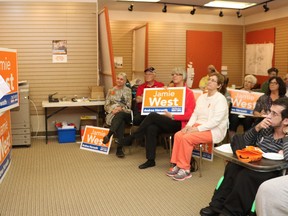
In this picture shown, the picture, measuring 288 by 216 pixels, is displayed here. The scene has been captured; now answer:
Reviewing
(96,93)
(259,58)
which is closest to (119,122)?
(96,93)

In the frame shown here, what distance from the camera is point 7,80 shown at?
2.99 metres

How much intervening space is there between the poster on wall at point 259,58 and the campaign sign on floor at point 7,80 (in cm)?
680

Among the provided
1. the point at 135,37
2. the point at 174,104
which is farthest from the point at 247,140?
the point at 135,37

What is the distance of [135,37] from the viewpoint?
27.9 feet

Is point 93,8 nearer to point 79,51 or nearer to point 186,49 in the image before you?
point 79,51

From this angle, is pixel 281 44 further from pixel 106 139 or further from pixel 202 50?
pixel 106 139

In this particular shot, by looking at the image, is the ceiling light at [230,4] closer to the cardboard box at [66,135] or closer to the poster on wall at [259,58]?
the poster on wall at [259,58]

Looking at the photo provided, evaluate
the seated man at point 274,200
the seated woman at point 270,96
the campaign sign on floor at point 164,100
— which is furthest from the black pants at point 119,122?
the seated man at point 274,200

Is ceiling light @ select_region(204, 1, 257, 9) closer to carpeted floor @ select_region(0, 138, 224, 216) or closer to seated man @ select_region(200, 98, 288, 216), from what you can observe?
carpeted floor @ select_region(0, 138, 224, 216)

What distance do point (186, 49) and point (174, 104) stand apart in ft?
14.5

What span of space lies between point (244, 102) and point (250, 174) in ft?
9.17

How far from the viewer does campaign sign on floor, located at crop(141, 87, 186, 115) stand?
4852 millimetres

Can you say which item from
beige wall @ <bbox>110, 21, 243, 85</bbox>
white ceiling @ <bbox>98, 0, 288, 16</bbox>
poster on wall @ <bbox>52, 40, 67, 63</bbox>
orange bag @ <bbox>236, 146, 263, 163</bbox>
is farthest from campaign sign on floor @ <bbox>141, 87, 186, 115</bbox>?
beige wall @ <bbox>110, 21, 243, 85</bbox>

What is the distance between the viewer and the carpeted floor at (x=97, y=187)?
344 cm
